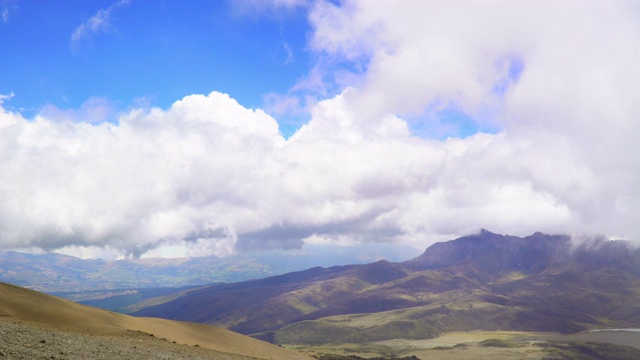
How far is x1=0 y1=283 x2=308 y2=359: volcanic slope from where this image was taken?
41.4m

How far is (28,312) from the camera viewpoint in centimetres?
6431

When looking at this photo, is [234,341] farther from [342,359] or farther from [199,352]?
[342,359]

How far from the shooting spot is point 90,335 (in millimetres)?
56250

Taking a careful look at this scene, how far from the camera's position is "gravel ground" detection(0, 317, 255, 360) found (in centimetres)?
3753

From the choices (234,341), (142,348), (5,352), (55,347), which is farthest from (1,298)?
(234,341)

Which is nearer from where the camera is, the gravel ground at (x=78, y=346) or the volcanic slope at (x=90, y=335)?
the gravel ground at (x=78, y=346)

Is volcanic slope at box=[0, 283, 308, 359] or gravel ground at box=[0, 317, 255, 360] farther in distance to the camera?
volcanic slope at box=[0, 283, 308, 359]

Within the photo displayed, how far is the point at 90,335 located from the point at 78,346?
41.6ft

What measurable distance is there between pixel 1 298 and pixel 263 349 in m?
51.7

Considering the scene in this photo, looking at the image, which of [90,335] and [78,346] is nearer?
[78,346]

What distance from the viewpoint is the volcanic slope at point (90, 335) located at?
4144cm

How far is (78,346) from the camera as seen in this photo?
44906mm

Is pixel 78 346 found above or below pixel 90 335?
above

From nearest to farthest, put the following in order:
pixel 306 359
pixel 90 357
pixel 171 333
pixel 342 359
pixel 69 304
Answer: pixel 90 357, pixel 69 304, pixel 171 333, pixel 306 359, pixel 342 359
